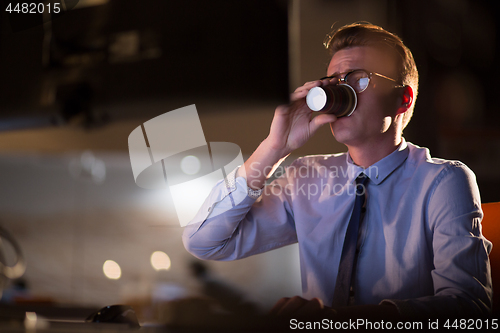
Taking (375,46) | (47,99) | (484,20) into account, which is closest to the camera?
(47,99)

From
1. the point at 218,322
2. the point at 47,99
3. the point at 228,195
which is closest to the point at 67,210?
the point at 47,99

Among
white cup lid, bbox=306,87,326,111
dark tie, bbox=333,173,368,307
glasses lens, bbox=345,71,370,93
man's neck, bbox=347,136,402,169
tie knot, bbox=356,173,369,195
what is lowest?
dark tie, bbox=333,173,368,307

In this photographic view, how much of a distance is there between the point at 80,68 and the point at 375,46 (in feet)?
2.19

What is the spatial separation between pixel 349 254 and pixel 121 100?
23.2 inches

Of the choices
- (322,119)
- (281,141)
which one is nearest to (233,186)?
(281,141)

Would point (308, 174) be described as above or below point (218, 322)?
above

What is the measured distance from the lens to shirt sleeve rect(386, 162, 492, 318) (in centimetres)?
60

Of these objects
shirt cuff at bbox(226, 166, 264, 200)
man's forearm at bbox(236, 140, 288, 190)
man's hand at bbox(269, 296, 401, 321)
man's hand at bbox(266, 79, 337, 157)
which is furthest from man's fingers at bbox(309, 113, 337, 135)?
man's hand at bbox(269, 296, 401, 321)

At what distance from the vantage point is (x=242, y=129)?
709mm

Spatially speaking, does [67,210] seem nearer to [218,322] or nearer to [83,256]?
[83,256]

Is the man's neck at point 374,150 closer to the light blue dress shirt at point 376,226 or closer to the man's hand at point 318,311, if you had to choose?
the light blue dress shirt at point 376,226

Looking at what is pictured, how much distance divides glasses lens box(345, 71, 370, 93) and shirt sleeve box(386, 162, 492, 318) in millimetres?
268

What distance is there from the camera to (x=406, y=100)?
92cm

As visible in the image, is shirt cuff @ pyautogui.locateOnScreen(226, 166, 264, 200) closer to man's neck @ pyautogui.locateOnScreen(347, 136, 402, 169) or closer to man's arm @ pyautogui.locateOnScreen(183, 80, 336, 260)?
man's arm @ pyautogui.locateOnScreen(183, 80, 336, 260)
